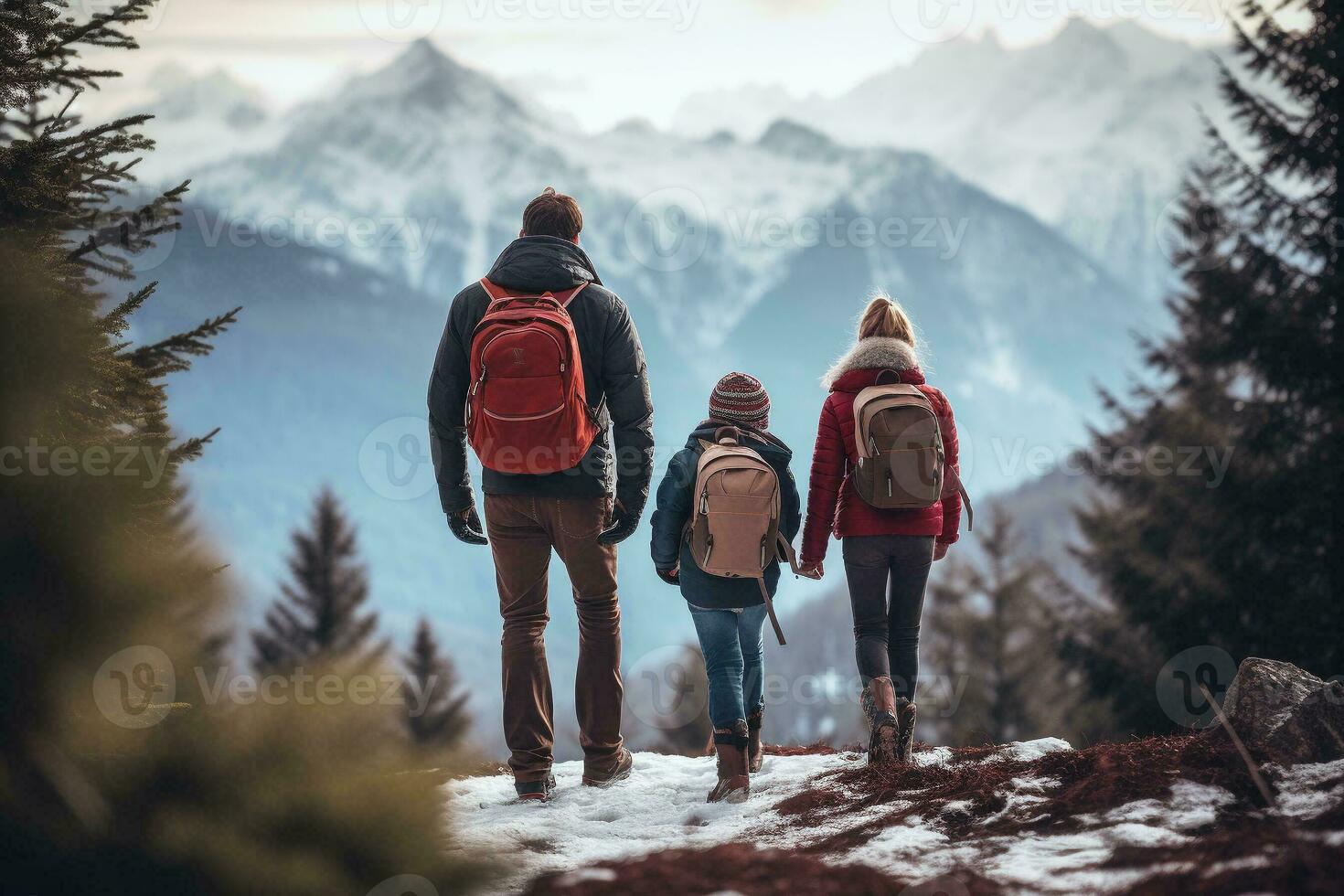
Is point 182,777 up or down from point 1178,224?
down

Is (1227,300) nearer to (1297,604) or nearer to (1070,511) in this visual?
(1297,604)

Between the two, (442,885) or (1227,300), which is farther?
(1227,300)

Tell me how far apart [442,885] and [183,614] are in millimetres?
856

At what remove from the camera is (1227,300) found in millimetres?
13078

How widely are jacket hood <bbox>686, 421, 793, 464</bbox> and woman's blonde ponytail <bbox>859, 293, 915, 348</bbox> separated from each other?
86 centimetres

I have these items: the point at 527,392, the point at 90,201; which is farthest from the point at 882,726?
the point at 90,201

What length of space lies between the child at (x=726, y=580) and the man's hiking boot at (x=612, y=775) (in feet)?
1.95

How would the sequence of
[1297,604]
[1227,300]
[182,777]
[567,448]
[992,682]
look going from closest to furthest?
1. [182,777]
2. [567,448]
3. [1297,604]
4. [1227,300]
5. [992,682]

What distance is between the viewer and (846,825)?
15.0 ft

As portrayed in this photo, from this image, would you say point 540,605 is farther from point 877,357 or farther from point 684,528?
point 877,357

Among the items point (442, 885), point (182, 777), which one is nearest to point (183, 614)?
point (182, 777)

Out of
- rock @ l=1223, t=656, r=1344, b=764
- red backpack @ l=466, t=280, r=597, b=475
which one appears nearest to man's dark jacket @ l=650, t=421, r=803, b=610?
red backpack @ l=466, t=280, r=597, b=475

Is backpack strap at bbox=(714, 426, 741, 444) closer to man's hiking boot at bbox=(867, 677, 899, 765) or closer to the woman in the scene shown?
the woman

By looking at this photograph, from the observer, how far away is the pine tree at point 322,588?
2978cm
